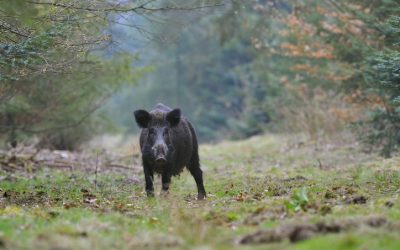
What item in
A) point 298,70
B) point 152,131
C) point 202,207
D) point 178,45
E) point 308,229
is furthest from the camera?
point 298,70

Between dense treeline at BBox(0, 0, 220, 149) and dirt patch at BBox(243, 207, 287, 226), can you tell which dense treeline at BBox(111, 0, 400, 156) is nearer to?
dense treeline at BBox(0, 0, 220, 149)

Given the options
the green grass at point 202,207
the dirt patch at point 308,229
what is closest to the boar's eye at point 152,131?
the green grass at point 202,207

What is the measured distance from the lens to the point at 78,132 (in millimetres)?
26016

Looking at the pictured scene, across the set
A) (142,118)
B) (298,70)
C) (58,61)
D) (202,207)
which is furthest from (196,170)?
(298,70)

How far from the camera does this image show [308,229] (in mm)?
6648

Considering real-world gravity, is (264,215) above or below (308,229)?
below

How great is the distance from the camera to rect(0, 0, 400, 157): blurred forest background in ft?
35.8

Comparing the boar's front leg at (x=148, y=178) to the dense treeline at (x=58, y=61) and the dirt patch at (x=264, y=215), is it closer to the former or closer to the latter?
the dense treeline at (x=58, y=61)

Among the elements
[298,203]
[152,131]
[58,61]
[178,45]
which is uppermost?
[178,45]

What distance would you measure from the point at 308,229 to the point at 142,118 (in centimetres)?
561

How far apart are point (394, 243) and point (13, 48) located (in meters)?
6.59

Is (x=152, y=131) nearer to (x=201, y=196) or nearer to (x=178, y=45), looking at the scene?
(x=201, y=196)

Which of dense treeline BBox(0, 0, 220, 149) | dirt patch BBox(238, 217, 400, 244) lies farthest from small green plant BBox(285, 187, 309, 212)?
dense treeline BBox(0, 0, 220, 149)

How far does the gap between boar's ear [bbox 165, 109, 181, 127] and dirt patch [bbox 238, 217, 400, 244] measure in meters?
4.97
